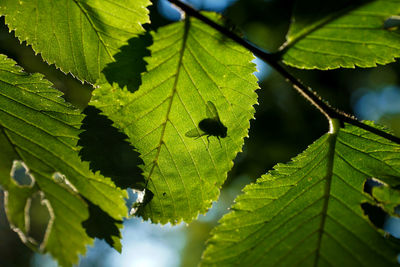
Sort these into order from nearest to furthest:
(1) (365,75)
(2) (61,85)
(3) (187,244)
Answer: (2) (61,85) → (1) (365,75) → (3) (187,244)

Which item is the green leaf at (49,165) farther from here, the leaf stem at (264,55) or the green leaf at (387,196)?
the green leaf at (387,196)

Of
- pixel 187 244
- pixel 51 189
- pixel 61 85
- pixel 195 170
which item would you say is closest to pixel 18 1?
pixel 51 189

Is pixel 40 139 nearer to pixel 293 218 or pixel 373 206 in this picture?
pixel 293 218

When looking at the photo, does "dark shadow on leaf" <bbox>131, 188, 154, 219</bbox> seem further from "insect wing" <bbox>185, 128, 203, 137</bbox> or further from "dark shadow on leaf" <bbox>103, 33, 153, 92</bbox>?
"dark shadow on leaf" <bbox>103, 33, 153, 92</bbox>

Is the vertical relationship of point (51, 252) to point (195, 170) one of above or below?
below

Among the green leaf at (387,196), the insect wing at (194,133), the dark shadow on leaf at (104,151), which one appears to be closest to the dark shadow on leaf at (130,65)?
the dark shadow on leaf at (104,151)

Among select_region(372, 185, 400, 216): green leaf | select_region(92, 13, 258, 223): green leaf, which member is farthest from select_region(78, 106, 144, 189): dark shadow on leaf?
select_region(372, 185, 400, 216): green leaf

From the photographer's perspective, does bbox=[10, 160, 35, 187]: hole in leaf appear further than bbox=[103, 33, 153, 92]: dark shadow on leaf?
Yes

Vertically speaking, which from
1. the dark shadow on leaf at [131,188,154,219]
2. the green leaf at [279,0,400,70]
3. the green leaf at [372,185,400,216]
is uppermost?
the green leaf at [279,0,400,70]
